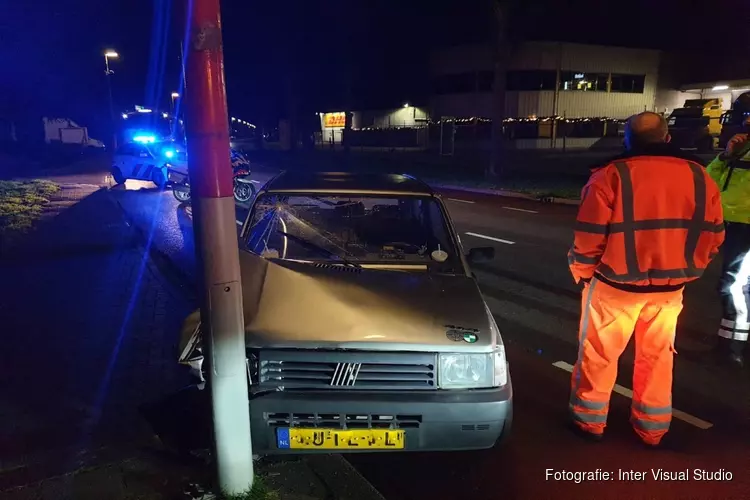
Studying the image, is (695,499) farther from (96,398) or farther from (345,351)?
(96,398)

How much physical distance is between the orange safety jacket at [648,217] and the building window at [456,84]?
1633 inches

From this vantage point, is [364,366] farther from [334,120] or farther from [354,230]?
Result: [334,120]

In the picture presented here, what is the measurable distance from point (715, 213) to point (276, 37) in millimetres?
38779

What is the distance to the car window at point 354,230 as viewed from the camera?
431cm

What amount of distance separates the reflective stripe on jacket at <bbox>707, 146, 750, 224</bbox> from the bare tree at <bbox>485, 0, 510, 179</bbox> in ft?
56.6

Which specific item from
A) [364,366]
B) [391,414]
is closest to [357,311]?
[364,366]

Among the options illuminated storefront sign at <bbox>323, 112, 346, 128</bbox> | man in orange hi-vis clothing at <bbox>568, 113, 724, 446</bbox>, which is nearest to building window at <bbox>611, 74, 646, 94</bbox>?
illuminated storefront sign at <bbox>323, 112, 346, 128</bbox>

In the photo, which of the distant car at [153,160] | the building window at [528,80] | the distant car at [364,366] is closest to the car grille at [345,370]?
the distant car at [364,366]

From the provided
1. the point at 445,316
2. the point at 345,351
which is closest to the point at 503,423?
the point at 445,316

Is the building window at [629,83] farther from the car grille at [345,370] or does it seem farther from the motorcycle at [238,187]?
the car grille at [345,370]

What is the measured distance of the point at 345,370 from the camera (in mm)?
3010

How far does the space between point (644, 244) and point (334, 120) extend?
54511 millimetres

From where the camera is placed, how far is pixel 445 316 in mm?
3244

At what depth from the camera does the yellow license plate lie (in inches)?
116
